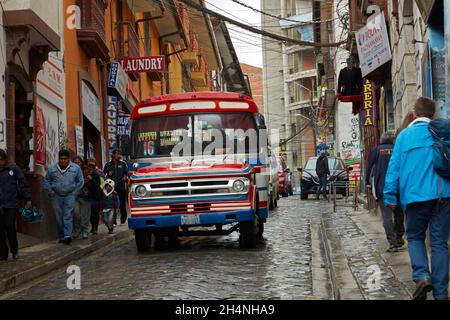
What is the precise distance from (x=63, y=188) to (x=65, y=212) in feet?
1.53

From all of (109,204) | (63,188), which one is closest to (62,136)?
(109,204)

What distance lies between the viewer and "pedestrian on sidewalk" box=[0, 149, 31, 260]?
12.1 meters

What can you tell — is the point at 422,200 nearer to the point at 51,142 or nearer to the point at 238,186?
the point at 238,186

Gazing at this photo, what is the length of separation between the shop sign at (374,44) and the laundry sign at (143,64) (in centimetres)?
831

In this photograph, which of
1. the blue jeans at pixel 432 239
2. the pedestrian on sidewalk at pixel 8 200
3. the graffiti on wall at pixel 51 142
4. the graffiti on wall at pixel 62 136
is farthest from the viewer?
the graffiti on wall at pixel 62 136

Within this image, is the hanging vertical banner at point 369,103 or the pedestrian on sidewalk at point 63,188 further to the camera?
the hanging vertical banner at point 369,103

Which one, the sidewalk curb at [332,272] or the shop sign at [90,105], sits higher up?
the shop sign at [90,105]

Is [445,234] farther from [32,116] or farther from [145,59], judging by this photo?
[145,59]

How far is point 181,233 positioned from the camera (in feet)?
43.9

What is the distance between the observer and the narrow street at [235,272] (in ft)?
27.7

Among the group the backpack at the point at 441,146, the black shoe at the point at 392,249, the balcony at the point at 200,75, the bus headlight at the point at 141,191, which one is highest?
the balcony at the point at 200,75

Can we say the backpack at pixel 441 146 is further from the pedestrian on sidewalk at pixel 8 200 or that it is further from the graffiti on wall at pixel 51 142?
the graffiti on wall at pixel 51 142

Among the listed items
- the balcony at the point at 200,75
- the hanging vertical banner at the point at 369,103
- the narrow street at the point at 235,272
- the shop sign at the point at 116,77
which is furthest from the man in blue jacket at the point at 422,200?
the balcony at the point at 200,75
